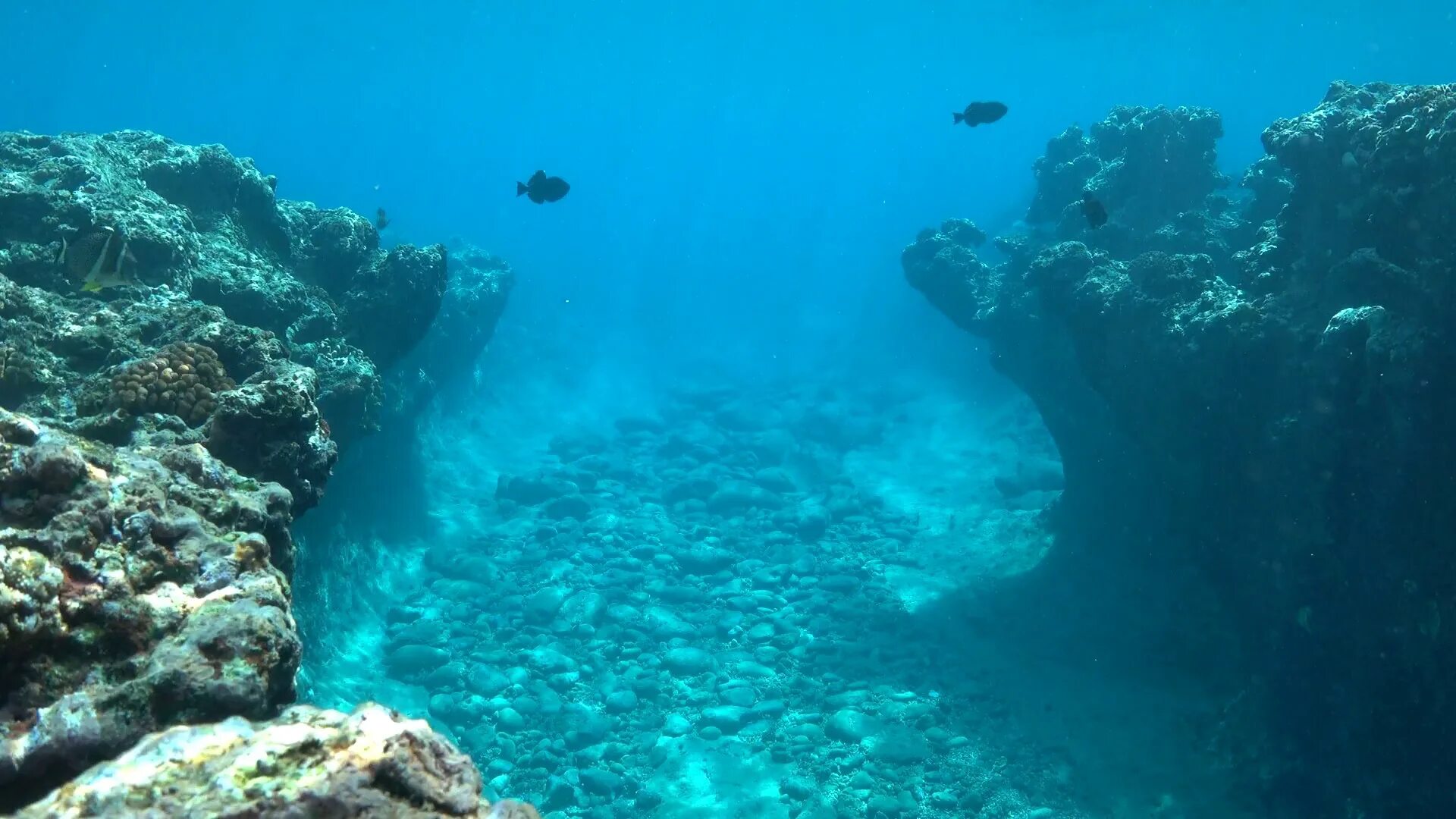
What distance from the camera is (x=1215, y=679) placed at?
441 inches

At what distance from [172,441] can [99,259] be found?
1.58m

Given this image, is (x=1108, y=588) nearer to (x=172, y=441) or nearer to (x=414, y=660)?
(x=414, y=660)

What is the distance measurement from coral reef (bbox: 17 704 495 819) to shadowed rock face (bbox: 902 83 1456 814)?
31.7ft

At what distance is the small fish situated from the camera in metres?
5.33

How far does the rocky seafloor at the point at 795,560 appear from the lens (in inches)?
114

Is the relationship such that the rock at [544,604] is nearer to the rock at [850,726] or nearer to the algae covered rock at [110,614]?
the rock at [850,726]

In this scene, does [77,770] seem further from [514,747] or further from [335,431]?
[514,747]

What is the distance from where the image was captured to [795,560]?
52.5 ft

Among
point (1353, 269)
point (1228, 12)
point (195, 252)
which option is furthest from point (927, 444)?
point (1228, 12)

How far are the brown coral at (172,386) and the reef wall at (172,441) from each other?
0.01 meters

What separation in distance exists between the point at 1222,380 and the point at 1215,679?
14.8 ft

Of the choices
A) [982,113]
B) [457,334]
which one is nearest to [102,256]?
[982,113]

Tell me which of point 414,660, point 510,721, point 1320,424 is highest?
point 414,660

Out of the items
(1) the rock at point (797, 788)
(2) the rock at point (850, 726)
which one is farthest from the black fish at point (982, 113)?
(1) the rock at point (797, 788)
